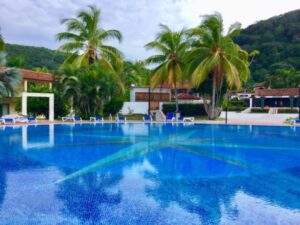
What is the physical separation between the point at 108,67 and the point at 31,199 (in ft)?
78.0

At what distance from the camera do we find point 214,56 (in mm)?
26547

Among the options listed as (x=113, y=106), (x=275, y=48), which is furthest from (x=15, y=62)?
(x=275, y=48)

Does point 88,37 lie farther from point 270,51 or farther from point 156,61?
point 270,51

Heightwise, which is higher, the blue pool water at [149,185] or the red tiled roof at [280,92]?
the red tiled roof at [280,92]

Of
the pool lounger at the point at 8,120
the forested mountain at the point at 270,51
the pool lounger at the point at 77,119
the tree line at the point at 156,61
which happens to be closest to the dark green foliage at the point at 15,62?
the forested mountain at the point at 270,51

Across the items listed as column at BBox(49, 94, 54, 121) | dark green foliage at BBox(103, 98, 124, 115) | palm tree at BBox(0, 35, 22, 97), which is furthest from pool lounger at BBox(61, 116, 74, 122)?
dark green foliage at BBox(103, 98, 124, 115)

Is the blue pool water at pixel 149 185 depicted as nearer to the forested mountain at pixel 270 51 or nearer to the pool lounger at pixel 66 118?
the pool lounger at pixel 66 118

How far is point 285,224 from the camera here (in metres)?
5.37

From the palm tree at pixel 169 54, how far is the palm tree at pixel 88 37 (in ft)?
12.3

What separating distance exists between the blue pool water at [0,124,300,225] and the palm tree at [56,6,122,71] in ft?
52.5

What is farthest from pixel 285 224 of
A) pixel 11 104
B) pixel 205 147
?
pixel 11 104

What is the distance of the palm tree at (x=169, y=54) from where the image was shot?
29.6m

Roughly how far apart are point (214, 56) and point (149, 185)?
20655 millimetres

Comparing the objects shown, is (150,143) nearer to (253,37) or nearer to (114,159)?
(114,159)
